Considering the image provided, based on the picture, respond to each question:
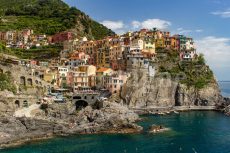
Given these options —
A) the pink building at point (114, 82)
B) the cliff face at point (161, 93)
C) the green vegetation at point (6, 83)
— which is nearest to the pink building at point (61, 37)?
the pink building at point (114, 82)

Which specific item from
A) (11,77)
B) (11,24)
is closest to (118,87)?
(11,77)

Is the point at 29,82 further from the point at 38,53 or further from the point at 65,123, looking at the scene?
the point at 38,53

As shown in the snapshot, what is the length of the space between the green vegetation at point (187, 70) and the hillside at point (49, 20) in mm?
39315

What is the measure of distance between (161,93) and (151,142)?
3566 cm

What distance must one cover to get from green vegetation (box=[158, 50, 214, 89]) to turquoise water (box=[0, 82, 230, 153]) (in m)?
25.7

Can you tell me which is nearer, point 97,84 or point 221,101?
point 97,84

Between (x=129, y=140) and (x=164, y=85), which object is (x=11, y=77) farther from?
(x=164, y=85)

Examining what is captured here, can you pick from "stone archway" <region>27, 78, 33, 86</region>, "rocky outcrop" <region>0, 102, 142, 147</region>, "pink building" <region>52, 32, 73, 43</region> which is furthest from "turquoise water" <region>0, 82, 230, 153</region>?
"pink building" <region>52, 32, 73, 43</region>

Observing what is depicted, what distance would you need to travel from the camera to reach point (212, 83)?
100m

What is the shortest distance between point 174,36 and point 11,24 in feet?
190

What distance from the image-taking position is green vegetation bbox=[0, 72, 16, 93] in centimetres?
6874

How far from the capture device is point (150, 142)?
58719 millimetres

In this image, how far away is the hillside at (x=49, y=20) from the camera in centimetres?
12974

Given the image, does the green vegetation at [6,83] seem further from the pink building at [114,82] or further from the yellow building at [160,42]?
the yellow building at [160,42]
